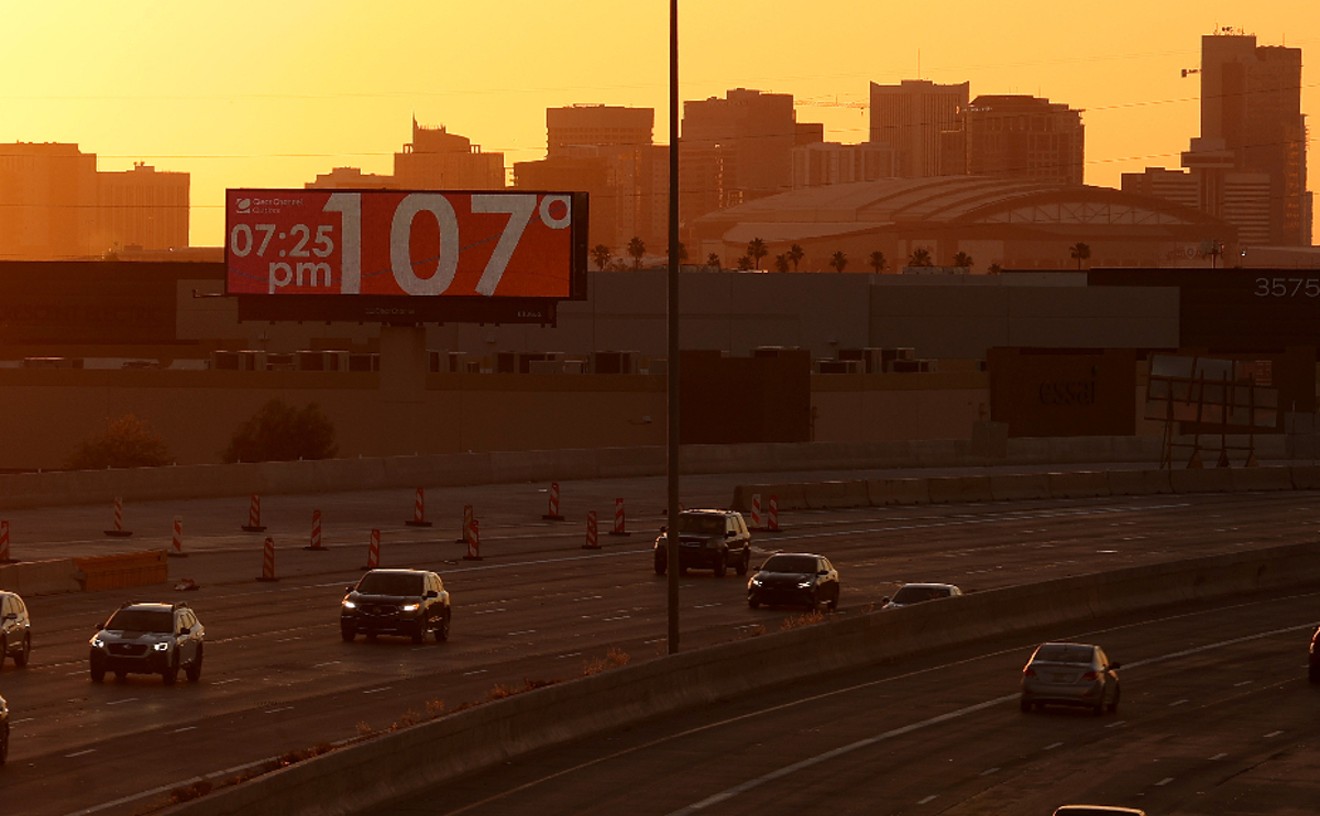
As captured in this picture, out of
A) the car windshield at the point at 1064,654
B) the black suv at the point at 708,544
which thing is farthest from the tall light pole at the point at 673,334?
the black suv at the point at 708,544

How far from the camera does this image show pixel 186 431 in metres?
120

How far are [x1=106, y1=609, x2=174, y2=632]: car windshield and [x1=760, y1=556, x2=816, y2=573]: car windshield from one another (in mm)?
17673

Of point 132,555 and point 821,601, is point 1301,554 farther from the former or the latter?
point 132,555

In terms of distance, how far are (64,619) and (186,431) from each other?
6944cm

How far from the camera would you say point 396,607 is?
48125mm

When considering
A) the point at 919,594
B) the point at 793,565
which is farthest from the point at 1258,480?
the point at 919,594

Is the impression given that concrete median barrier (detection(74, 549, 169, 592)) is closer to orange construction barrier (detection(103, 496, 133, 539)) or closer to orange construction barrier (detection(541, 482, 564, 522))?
orange construction barrier (detection(103, 496, 133, 539))

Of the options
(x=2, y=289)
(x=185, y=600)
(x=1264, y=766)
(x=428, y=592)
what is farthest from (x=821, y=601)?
(x=2, y=289)

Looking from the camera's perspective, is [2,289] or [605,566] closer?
[605,566]

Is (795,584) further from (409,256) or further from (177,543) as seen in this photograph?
(409,256)

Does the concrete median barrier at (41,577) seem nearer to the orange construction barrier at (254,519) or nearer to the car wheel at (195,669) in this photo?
the car wheel at (195,669)

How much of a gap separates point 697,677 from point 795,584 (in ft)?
46.7

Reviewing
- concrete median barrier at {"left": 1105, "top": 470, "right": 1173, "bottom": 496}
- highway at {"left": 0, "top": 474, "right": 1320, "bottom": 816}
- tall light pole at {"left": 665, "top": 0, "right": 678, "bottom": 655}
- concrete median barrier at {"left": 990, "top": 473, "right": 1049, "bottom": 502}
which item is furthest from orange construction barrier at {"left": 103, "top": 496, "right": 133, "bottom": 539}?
concrete median barrier at {"left": 1105, "top": 470, "right": 1173, "bottom": 496}

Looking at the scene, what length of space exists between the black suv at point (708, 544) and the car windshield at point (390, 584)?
A: 14.7 meters
